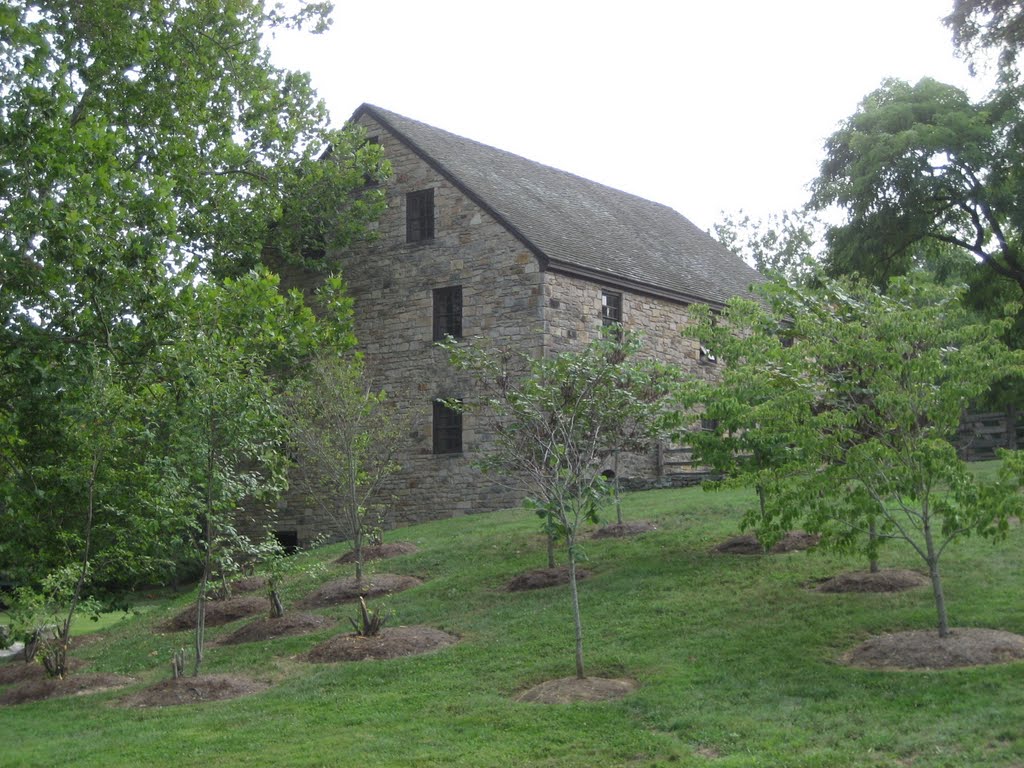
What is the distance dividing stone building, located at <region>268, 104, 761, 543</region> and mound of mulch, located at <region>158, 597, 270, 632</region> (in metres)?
6.68

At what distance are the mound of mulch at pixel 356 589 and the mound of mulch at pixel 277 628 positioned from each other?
3.34 feet

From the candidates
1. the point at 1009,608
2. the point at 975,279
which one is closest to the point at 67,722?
the point at 1009,608

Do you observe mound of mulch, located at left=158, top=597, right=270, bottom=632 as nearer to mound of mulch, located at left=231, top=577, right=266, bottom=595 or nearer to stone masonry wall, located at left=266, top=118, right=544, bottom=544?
mound of mulch, located at left=231, top=577, right=266, bottom=595

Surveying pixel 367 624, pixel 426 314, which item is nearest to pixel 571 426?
pixel 367 624

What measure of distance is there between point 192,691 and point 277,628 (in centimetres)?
305

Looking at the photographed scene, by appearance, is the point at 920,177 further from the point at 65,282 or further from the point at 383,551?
the point at 65,282

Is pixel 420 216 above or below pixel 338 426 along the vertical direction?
above

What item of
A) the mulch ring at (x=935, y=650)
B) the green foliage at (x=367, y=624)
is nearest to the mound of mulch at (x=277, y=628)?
the green foliage at (x=367, y=624)

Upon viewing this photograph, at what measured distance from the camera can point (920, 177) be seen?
90.7 feet

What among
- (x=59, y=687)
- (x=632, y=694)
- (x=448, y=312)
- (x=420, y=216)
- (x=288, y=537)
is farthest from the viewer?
(x=288, y=537)

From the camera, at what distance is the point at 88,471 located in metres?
12.2

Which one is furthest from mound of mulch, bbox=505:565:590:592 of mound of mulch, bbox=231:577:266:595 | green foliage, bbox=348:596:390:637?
mound of mulch, bbox=231:577:266:595

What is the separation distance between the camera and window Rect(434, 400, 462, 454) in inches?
1015

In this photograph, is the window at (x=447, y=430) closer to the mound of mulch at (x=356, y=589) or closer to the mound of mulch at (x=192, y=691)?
the mound of mulch at (x=356, y=589)
